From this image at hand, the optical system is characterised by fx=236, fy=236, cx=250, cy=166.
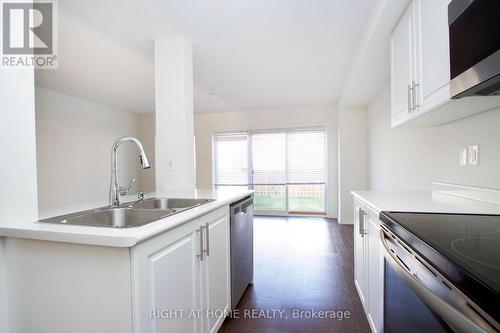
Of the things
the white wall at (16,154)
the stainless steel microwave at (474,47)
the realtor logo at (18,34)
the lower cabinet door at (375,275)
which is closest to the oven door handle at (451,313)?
the lower cabinet door at (375,275)

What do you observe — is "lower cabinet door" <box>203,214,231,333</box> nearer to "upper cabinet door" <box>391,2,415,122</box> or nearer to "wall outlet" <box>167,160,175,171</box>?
"wall outlet" <box>167,160,175,171</box>

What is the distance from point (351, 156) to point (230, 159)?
8.65ft

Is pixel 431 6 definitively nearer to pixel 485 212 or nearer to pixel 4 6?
pixel 485 212

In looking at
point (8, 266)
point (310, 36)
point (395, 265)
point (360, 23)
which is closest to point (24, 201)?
point (8, 266)

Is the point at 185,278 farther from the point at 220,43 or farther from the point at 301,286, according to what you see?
the point at 220,43

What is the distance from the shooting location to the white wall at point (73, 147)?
3.83 meters

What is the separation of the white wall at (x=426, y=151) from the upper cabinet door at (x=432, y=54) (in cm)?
39

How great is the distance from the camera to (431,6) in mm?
1232

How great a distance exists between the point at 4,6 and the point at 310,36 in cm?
214

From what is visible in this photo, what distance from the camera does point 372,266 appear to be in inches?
57.5

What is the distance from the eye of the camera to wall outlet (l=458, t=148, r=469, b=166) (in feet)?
4.98

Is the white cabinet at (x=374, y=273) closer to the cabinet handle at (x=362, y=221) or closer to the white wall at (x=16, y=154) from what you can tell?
the cabinet handle at (x=362, y=221)

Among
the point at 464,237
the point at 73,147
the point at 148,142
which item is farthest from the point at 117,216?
the point at 148,142

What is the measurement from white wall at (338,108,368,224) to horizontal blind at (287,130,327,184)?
489 millimetres
